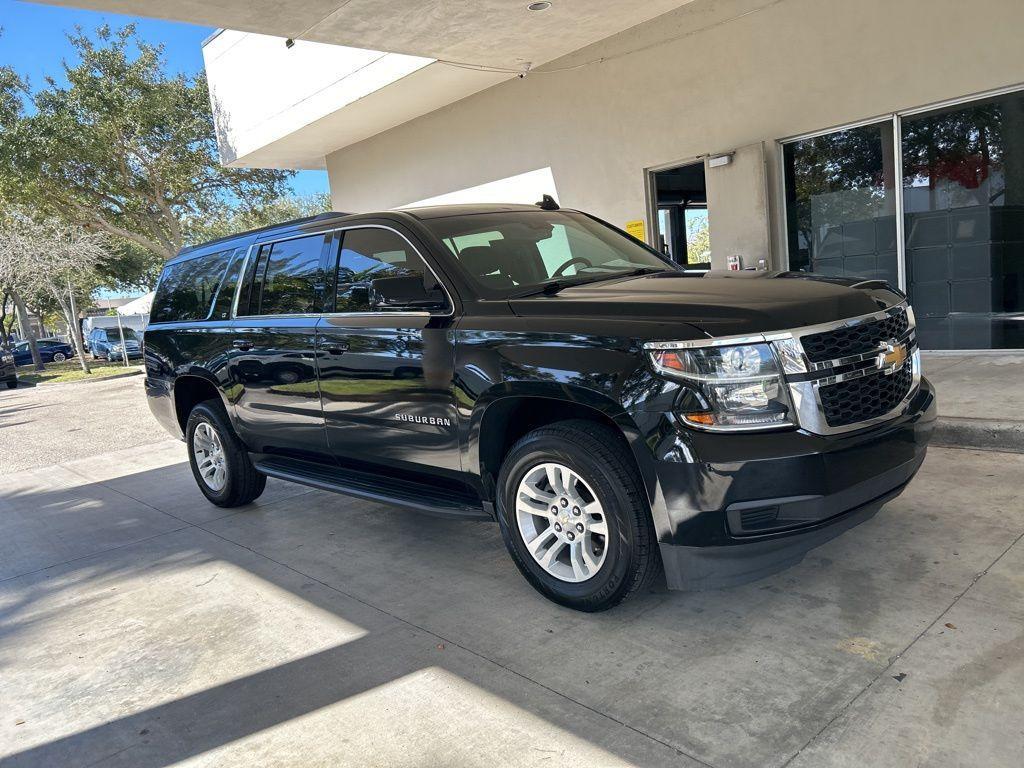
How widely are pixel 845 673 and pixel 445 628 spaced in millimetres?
1682

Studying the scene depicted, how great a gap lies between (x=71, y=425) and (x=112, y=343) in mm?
27736

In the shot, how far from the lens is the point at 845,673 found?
2840 mm

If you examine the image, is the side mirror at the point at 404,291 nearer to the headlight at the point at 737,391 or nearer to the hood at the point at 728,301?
the hood at the point at 728,301

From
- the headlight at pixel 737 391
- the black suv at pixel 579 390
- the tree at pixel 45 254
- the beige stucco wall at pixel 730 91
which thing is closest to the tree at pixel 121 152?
the tree at pixel 45 254

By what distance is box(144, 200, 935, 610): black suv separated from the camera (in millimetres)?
2961

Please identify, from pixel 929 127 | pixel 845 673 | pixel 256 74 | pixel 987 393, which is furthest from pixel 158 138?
pixel 845 673

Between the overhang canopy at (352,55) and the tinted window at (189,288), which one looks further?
the overhang canopy at (352,55)

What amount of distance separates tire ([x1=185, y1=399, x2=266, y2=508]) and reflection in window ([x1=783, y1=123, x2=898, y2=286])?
6.78 metres

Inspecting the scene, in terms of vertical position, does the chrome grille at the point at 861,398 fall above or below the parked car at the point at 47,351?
above

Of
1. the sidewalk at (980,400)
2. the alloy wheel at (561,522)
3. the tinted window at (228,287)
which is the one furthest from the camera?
the tinted window at (228,287)

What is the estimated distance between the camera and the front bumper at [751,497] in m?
2.90

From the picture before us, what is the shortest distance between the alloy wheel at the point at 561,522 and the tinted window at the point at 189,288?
3.35 meters

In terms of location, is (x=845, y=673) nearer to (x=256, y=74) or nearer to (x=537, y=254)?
(x=537, y=254)

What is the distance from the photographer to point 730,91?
957 cm
